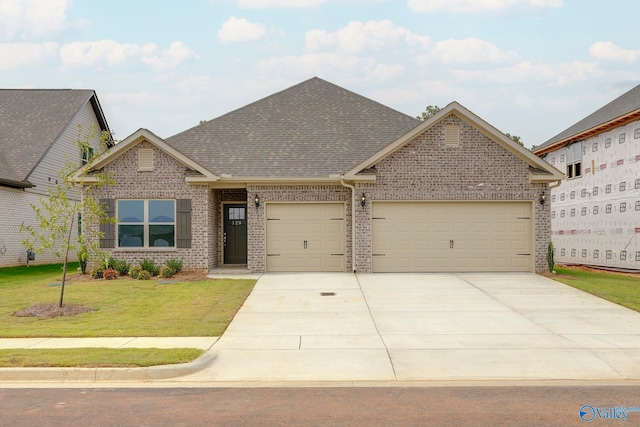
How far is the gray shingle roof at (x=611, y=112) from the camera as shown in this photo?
2155 centimetres

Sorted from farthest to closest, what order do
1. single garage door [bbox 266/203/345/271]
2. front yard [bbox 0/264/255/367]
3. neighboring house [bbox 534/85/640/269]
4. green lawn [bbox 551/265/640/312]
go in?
1. neighboring house [bbox 534/85/640/269]
2. single garage door [bbox 266/203/345/271]
3. green lawn [bbox 551/265/640/312]
4. front yard [bbox 0/264/255/367]

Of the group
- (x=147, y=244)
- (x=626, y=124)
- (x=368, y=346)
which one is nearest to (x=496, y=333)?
(x=368, y=346)

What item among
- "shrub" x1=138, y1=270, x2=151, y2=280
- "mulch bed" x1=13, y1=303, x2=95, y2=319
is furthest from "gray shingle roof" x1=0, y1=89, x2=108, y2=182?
"mulch bed" x1=13, y1=303, x2=95, y2=319

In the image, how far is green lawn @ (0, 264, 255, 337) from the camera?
9.96 metres

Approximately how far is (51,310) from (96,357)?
4774mm

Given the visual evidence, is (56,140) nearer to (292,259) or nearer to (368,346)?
(292,259)

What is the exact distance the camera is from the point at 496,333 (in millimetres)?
9922

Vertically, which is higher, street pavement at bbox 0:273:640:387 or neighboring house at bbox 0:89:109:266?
neighboring house at bbox 0:89:109:266

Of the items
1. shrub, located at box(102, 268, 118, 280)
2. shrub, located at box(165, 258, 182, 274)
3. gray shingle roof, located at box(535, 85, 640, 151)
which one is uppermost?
gray shingle roof, located at box(535, 85, 640, 151)

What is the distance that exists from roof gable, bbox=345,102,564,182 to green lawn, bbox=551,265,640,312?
3.34 meters

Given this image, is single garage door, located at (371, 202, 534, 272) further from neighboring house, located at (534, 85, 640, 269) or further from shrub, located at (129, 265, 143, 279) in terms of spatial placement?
shrub, located at (129, 265, 143, 279)

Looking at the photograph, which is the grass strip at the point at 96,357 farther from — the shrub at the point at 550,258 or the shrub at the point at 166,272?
the shrub at the point at 550,258

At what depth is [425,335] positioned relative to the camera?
9.81 meters

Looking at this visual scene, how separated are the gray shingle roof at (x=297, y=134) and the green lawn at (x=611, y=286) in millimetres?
8143
